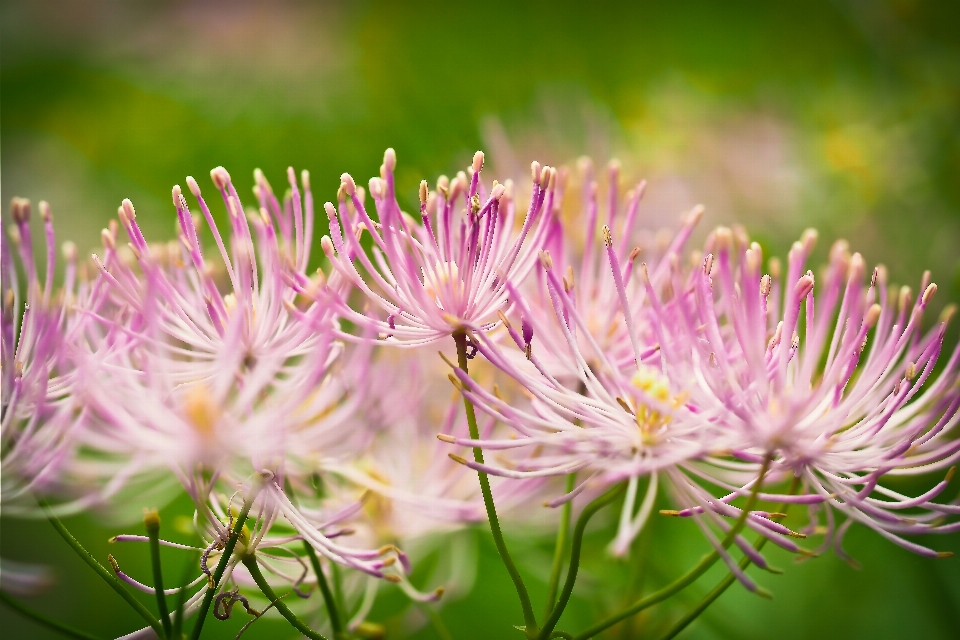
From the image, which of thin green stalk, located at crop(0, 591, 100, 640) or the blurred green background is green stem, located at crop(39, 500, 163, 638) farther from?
the blurred green background

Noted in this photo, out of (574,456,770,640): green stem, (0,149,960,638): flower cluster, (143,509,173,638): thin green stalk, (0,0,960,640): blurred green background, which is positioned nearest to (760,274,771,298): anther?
(0,149,960,638): flower cluster

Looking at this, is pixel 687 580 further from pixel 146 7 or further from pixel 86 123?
pixel 146 7

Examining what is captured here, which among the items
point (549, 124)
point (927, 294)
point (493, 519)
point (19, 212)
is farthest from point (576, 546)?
point (549, 124)

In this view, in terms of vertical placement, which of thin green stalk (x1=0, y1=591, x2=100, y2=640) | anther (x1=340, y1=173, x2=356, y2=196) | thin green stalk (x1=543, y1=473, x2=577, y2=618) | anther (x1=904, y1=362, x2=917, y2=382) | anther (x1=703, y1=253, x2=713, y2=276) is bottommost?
thin green stalk (x1=0, y1=591, x2=100, y2=640)

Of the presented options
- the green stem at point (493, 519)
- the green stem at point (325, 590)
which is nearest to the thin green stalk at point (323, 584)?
the green stem at point (325, 590)

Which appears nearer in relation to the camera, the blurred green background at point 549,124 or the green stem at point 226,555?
the green stem at point 226,555

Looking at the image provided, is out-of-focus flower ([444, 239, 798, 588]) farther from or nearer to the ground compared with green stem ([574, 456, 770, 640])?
farther from the ground

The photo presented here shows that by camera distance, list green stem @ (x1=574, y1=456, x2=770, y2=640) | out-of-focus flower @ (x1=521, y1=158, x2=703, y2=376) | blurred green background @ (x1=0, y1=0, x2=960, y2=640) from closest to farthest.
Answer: green stem @ (x1=574, y1=456, x2=770, y2=640) < out-of-focus flower @ (x1=521, y1=158, x2=703, y2=376) < blurred green background @ (x1=0, y1=0, x2=960, y2=640)

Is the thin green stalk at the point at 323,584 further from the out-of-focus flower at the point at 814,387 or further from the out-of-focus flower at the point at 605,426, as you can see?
the out-of-focus flower at the point at 814,387
